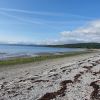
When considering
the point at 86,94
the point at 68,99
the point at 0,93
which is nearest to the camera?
the point at 68,99

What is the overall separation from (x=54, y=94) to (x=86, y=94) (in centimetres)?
257

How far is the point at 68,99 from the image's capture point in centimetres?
1823

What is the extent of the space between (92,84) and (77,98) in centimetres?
546

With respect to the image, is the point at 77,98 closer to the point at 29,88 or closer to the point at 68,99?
the point at 68,99

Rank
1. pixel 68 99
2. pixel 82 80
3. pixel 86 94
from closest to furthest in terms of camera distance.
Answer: pixel 68 99
pixel 86 94
pixel 82 80

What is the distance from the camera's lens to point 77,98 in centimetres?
1836

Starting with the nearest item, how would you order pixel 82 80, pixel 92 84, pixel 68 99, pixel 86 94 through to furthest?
1. pixel 68 99
2. pixel 86 94
3. pixel 92 84
4. pixel 82 80

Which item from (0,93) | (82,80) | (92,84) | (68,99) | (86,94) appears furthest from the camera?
(82,80)

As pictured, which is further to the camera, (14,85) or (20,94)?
(14,85)

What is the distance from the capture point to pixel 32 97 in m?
18.9

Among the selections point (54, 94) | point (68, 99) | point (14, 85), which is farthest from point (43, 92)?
point (14, 85)

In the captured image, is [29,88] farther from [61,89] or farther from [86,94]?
[86,94]

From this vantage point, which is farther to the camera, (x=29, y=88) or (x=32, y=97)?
(x=29, y=88)

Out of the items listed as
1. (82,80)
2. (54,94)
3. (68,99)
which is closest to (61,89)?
(54,94)
